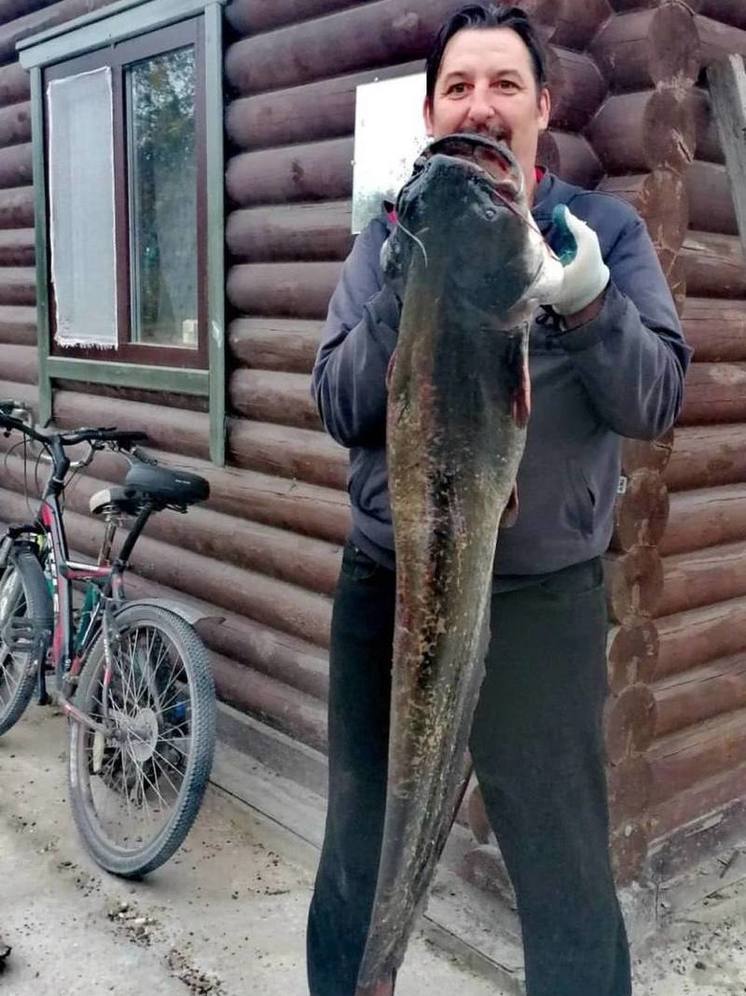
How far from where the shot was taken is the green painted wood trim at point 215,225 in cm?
420

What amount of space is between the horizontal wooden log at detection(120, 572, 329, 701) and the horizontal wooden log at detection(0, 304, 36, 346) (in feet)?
6.58

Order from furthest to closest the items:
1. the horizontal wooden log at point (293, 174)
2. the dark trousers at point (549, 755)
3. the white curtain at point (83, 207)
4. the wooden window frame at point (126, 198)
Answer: the white curtain at point (83, 207)
the wooden window frame at point (126, 198)
the horizontal wooden log at point (293, 174)
the dark trousers at point (549, 755)

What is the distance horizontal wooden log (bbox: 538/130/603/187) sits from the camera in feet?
9.44

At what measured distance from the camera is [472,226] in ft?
4.70

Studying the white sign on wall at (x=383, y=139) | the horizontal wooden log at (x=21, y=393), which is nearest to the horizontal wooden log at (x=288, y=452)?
the white sign on wall at (x=383, y=139)

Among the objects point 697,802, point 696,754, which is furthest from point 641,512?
point 697,802

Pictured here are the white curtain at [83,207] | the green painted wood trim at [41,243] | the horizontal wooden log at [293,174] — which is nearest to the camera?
the horizontal wooden log at [293,174]

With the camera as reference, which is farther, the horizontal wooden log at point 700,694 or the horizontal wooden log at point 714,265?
the horizontal wooden log at point 700,694

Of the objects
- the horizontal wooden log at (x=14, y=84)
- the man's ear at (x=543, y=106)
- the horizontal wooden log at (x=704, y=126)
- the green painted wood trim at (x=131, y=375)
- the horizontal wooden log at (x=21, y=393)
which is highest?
the horizontal wooden log at (x=14, y=84)

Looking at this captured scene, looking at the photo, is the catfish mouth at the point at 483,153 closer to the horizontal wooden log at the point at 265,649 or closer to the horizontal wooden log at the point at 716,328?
the horizontal wooden log at the point at 716,328

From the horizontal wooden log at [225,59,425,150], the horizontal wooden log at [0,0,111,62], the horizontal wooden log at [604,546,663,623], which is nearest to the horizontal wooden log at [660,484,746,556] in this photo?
the horizontal wooden log at [604,546,663,623]

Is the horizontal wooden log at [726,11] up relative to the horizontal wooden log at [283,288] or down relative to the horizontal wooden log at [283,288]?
up

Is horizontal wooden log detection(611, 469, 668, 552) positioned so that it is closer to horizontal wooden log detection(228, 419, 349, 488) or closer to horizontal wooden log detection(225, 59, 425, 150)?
horizontal wooden log detection(228, 419, 349, 488)

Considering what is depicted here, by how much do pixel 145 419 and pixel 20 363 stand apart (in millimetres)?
1560
